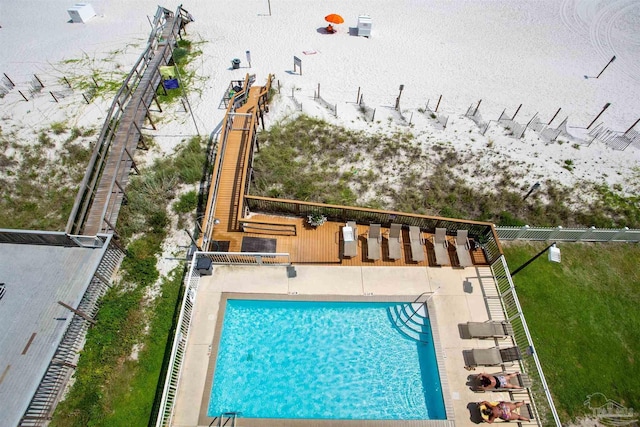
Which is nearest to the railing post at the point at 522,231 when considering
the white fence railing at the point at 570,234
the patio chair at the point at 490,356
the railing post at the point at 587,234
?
the white fence railing at the point at 570,234

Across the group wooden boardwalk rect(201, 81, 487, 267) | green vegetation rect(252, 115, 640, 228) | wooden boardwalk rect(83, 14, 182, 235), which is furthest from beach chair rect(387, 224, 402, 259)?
wooden boardwalk rect(83, 14, 182, 235)

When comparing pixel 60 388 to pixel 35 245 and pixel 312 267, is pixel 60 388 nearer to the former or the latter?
pixel 35 245

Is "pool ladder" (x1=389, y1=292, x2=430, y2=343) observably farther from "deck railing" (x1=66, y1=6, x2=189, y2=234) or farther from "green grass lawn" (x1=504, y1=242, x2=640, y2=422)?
"deck railing" (x1=66, y1=6, x2=189, y2=234)

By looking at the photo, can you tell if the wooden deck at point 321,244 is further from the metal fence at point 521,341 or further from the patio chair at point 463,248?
the metal fence at point 521,341

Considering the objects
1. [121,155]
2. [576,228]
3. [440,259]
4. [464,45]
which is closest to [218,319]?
[440,259]

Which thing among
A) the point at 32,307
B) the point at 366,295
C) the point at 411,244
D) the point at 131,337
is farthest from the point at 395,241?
the point at 32,307

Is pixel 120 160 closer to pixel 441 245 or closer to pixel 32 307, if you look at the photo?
pixel 32 307

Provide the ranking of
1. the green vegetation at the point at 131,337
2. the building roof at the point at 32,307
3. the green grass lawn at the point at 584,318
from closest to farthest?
1. the building roof at the point at 32,307
2. the green vegetation at the point at 131,337
3. the green grass lawn at the point at 584,318
